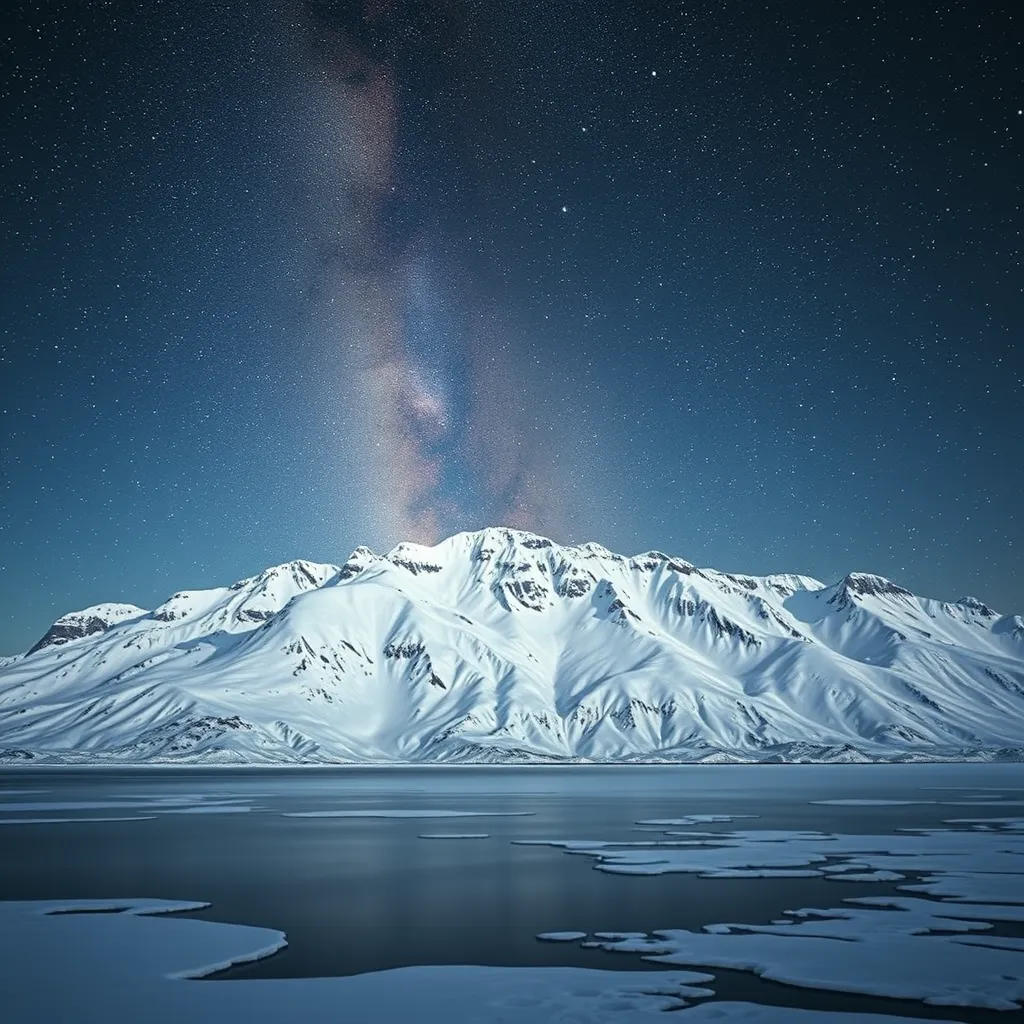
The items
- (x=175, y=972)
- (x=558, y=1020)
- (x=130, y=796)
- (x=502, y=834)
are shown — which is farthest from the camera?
(x=130, y=796)

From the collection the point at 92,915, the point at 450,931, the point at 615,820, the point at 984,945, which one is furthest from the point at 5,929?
the point at 615,820

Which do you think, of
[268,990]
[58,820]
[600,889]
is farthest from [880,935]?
[58,820]

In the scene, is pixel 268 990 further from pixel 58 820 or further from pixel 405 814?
pixel 405 814

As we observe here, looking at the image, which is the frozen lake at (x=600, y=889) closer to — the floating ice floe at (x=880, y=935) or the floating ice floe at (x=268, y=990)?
the floating ice floe at (x=880, y=935)

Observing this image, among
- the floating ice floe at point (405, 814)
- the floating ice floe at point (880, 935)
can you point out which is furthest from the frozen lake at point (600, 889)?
the floating ice floe at point (405, 814)

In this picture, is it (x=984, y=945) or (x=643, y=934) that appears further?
(x=643, y=934)

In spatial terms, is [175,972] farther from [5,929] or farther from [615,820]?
[615,820]
